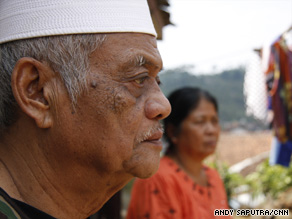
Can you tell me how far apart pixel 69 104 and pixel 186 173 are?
6.86 ft

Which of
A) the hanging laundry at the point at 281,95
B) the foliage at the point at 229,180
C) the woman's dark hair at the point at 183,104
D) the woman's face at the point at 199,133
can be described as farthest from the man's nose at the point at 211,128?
the foliage at the point at 229,180

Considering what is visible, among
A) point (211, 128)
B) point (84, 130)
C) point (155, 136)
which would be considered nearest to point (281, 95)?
point (211, 128)

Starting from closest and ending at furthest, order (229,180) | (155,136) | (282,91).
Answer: (155,136)
(282,91)
(229,180)

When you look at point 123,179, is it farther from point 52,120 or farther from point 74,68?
Answer: point 74,68

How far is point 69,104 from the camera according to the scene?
1192 mm

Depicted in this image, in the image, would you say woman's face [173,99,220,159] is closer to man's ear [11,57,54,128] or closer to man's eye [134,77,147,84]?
man's eye [134,77,147,84]

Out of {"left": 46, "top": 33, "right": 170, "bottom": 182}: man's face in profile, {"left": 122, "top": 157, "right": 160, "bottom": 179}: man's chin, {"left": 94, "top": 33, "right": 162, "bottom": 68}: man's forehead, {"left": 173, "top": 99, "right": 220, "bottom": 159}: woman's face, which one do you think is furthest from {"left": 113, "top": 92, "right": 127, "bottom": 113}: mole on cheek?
{"left": 173, "top": 99, "right": 220, "bottom": 159}: woman's face

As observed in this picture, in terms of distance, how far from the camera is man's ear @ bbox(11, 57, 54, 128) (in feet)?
3.84

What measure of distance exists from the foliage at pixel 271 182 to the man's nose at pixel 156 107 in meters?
7.46

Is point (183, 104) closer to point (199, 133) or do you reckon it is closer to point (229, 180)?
point (199, 133)

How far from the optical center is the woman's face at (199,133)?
10.4ft

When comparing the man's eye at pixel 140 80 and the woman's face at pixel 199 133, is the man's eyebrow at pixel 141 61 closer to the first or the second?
the man's eye at pixel 140 80

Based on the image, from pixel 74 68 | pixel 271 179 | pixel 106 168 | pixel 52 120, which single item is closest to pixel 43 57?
pixel 74 68

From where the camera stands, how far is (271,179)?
8.00 m
